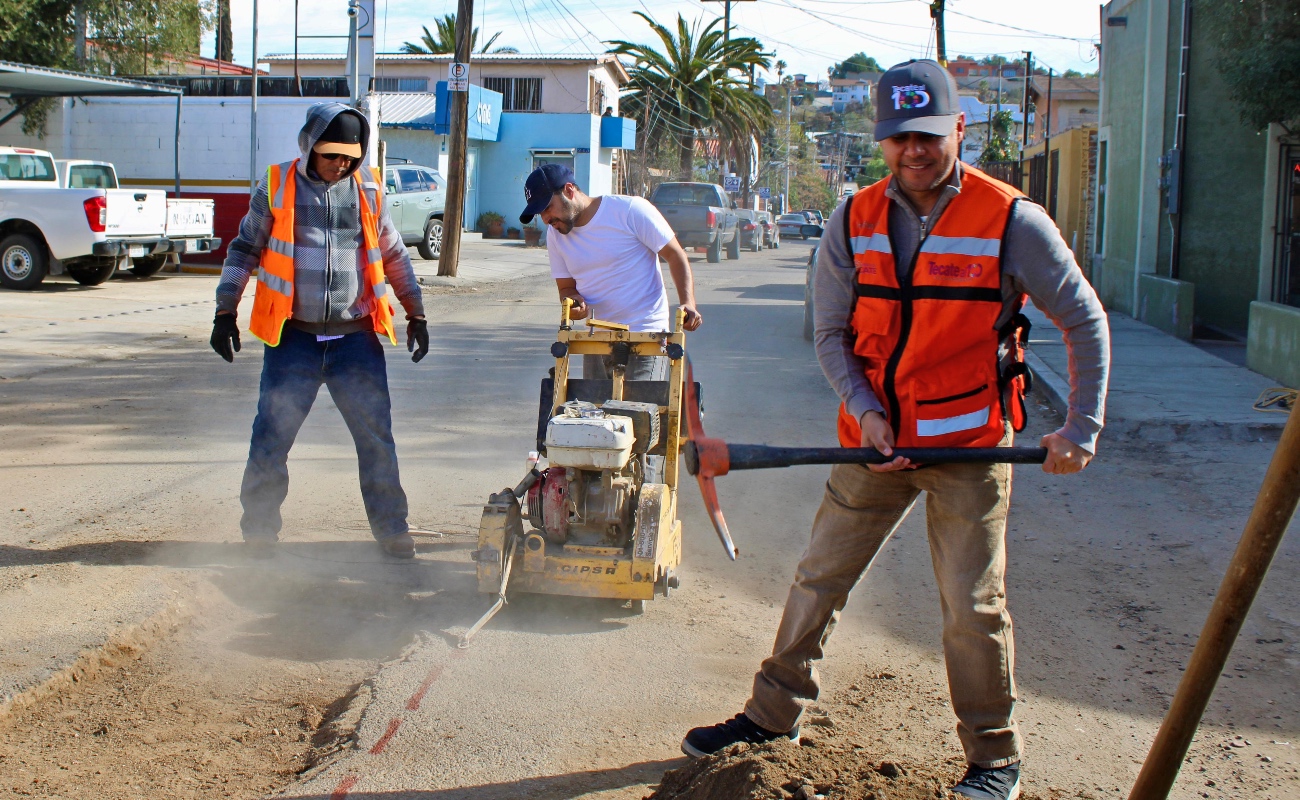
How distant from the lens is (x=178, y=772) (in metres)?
3.46

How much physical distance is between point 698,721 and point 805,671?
1.85 feet

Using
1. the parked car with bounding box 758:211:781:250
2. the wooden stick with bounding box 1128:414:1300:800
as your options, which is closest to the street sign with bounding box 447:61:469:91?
the wooden stick with bounding box 1128:414:1300:800

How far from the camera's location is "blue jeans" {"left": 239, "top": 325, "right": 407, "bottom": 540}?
5230 millimetres

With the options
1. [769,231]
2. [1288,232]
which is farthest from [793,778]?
[769,231]

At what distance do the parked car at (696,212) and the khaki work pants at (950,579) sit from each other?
77.2 ft

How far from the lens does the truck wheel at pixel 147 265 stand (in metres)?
18.2

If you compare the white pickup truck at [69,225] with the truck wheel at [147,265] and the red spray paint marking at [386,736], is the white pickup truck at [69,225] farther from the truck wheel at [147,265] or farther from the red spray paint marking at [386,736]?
the red spray paint marking at [386,736]

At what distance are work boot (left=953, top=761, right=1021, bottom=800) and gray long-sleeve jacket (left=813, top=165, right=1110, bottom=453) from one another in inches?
34.9

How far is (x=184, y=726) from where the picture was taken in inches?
148

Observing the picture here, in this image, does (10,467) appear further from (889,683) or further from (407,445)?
(889,683)

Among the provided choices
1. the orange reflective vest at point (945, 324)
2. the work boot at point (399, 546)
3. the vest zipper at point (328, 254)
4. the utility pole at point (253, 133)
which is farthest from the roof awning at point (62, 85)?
the orange reflective vest at point (945, 324)

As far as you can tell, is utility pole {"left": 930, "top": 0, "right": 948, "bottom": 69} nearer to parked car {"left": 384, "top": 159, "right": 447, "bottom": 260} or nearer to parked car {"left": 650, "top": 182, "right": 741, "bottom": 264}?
parked car {"left": 650, "top": 182, "right": 741, "bottom": 264}

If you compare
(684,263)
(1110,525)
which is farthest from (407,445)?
(1110,525)

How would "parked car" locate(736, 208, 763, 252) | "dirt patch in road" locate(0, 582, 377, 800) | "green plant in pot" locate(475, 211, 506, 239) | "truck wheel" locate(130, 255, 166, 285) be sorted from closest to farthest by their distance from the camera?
"dirt patch in road" locate(0, 582, 377, 800) < "truck wheel" locate(130, 255, 166, 285) < "parked car" locate(736, 208, 763, 252) < "green plant in pot" locate(475, 211, 506, 239)
